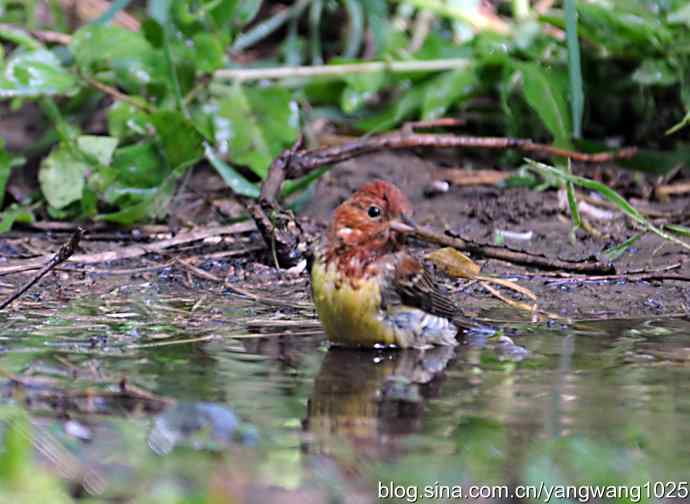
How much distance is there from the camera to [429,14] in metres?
8.28

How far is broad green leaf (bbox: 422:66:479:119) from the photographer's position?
6.88 m

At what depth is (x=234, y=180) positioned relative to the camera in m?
6.14

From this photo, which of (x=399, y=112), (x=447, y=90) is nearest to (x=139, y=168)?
(x=399, y=112)

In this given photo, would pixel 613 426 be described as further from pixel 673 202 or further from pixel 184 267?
pixel 673 202

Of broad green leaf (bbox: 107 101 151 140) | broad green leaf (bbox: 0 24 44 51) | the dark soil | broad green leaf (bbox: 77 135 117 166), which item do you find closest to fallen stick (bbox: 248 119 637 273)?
the dark soil

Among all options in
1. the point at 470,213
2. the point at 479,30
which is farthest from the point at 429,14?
the point at 470,213

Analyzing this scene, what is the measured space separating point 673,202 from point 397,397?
137 inches

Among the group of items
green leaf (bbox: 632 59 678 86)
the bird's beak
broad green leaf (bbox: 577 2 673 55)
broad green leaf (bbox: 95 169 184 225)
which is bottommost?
broad green leaf (bbox: 95 169 184 225)

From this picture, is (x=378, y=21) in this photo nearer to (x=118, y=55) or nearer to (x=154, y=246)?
(x=118, y=55)

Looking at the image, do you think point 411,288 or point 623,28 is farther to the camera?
point 623,28

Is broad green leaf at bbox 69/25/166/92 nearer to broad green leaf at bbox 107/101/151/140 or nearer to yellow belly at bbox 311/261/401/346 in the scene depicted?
broad green leaf at bbox 107/101/151/140

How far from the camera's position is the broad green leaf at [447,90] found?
6879mm

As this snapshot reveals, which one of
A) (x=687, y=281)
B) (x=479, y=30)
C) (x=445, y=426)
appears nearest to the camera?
(x=445, y=426)

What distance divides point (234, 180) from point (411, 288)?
6.96 ft
